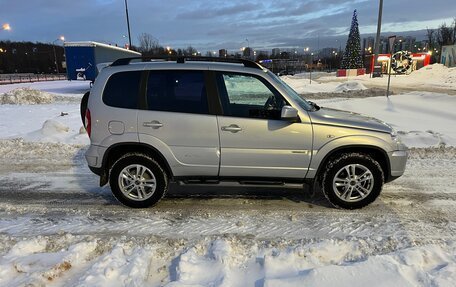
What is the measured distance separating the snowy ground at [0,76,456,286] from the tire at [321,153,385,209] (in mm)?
180

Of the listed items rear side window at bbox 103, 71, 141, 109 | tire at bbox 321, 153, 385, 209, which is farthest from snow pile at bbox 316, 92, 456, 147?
rear side window at bbox 103, 71, 141, 109

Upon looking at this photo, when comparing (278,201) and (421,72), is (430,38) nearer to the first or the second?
(421,72)

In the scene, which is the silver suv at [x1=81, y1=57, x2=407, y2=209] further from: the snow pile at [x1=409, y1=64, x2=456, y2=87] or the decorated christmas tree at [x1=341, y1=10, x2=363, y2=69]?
the decorated christmas tree at [x1=341, y1=10, x2=363, y2=69]

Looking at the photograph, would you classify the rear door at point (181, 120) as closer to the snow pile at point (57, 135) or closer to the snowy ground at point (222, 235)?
the snowy ground at point (222, 235)

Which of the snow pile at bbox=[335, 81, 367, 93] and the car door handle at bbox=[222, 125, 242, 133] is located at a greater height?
the car door handle at bbox=[222, 125, 242, 133]

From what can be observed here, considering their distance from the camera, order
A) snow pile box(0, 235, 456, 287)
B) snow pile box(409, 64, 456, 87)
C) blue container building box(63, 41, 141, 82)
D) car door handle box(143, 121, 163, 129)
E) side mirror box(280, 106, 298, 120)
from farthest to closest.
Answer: snow pile box(409, 64, 456, 87) < blue container building box(63, 41, 141, 82) < car door handle box(143, 121, 163, 129) < side mirror box(280, 106, 298, 120) < snow pile box(0, 235, 456, 287)

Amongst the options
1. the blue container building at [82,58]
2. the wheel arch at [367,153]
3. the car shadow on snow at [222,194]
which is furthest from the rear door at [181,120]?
the blue container building at [82,58]

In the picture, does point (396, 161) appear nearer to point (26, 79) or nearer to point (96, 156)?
point (96, 156)

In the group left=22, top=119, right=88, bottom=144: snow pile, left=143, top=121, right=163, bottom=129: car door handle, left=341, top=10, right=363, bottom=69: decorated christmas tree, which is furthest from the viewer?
left=341, top=10, right=363, bottom=69: decorated christmas tree

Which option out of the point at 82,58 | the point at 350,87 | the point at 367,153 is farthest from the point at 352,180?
the point at 82,58

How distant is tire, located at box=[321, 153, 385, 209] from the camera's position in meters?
4.83

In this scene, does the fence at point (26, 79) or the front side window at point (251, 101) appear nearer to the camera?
the front side window at point (251, 101)

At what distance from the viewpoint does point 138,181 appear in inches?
199

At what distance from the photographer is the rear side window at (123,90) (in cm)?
496
